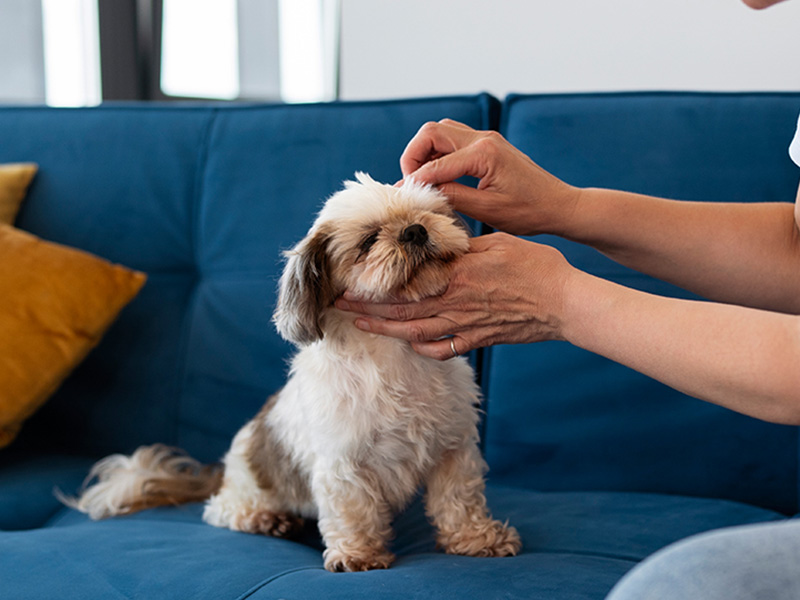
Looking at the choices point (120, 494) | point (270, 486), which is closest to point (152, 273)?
point (120, 494)

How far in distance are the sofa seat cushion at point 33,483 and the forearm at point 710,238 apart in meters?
1.18

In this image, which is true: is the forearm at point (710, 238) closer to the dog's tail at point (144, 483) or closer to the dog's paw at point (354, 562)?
the dog's paw at point (354, 562)

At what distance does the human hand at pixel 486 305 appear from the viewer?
106 cm

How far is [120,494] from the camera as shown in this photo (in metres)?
1.43

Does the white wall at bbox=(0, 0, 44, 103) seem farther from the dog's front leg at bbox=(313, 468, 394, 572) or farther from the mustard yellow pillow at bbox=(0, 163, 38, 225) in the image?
the dog's front leg at bbox=(313, 468, 394, 572)

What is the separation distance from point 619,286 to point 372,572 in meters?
0.55

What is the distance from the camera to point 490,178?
122cm

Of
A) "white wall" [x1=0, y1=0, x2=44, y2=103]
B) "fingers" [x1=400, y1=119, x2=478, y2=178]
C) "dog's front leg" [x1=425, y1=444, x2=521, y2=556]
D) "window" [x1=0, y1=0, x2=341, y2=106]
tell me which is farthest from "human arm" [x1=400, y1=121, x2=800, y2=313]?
"white wall" [x1=0, y1=0, x2=44, y2=103]

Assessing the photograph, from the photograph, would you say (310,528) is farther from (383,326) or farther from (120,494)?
(383,326)

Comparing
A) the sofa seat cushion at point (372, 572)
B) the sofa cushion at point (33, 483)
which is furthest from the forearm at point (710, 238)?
the sofa cushion at point (33, 483)

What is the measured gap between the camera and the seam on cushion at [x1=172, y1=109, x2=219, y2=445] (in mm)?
1727

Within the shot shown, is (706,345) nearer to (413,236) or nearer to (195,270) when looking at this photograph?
(413,236)

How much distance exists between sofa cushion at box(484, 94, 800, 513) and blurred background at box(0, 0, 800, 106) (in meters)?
0.68

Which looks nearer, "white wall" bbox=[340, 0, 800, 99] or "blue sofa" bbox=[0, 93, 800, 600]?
"blue sofa" bbox=[0, 93, 800, 600]
